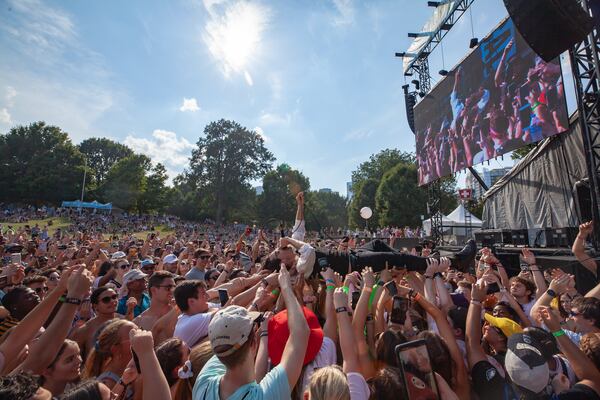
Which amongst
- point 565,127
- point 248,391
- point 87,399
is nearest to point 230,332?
point 248,391

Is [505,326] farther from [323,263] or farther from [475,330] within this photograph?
[323,263]

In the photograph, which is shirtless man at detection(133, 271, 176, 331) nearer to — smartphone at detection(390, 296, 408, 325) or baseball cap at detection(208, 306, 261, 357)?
baseball cap at detection(208, 306, 261, 357)

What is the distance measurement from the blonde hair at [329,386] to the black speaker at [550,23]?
762 cm

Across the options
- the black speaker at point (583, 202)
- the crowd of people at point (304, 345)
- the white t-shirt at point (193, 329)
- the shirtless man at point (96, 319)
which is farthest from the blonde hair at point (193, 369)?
the black speaker at point (583, 202)

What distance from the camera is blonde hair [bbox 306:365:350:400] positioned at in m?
1.41

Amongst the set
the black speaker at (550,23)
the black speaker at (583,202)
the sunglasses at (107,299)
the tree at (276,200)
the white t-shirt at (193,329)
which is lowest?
the white t-shirt at (193,329)

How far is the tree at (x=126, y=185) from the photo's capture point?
46.4 meters

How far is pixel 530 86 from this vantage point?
9.57m

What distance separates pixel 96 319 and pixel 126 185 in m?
50.1

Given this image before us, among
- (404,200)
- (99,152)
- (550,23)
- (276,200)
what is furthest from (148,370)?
(99,152)

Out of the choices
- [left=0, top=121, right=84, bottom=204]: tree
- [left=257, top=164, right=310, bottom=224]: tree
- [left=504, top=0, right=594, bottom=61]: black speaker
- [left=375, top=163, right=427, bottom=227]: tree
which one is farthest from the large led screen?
[left=0, top=121, right=84, bottom=204]: tree

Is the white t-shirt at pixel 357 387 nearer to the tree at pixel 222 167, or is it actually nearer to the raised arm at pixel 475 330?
the raised arm at pixel 475 330

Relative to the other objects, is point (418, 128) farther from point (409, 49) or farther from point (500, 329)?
point (500, 329)

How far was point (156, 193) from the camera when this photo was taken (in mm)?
50062
